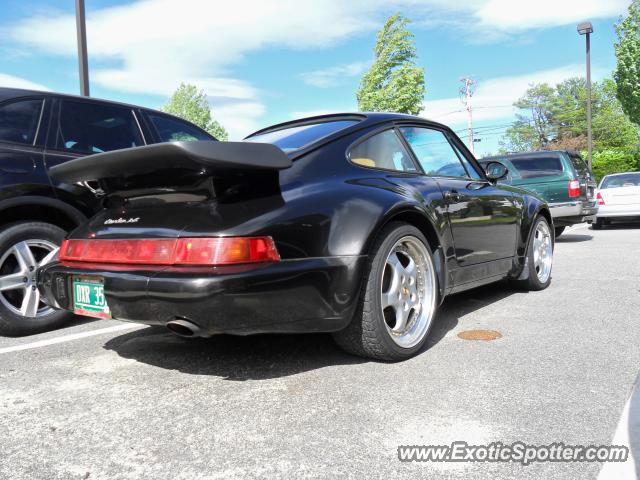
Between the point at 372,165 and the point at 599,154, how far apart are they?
105 feet

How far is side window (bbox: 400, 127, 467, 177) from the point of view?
12.4 feet

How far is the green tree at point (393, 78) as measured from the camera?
92.4 ft

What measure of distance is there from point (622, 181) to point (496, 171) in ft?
33.2

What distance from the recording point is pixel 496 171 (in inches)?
182

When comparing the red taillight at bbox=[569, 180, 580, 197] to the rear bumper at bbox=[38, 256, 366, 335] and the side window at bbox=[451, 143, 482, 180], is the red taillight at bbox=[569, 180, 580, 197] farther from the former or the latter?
the rear bumper at bbox=[38, 256, 366, 335]

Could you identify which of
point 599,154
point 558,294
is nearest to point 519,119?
point 599,154

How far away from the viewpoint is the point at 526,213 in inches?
191

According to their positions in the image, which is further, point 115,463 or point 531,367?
point 531,367

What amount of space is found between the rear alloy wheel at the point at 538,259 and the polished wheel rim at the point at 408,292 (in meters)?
1.87

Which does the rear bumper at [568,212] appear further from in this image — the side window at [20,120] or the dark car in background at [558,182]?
the side window at [20,120]

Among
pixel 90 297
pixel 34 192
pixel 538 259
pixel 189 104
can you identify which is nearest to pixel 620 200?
pixel 538 259

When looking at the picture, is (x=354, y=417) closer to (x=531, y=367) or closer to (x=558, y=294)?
(x=531, y=367)

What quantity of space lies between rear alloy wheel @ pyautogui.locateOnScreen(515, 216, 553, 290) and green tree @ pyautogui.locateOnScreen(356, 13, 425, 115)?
77.6 feet

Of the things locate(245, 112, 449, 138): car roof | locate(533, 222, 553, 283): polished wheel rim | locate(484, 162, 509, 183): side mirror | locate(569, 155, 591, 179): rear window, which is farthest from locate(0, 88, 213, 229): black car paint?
locate(569, 155, 591, 179): rear window
